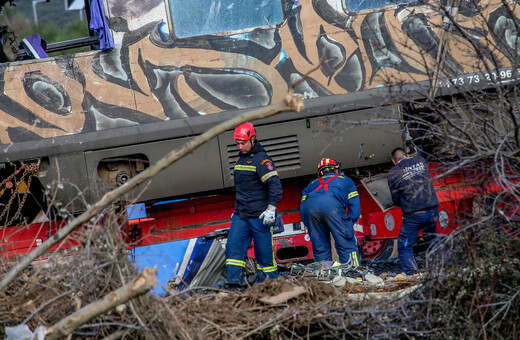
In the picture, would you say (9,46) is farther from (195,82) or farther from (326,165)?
(326,165)

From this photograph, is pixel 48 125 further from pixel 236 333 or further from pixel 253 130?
pixel 236 333

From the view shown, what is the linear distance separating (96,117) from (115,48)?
817 millimetres

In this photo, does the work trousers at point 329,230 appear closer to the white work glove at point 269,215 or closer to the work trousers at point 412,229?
the work trousers at point 412,229

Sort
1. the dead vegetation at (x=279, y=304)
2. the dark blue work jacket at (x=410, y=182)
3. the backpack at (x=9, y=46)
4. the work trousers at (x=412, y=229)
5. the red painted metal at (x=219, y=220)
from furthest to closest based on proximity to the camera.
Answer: the red painted metal at (x=219, y=220)
the backpack at (x=9, y=46)
the work trousers at (x=412, y=229)
the dark blue work jacket at (x=410, y=182)
the dead vegetation at (x=279, y=304)

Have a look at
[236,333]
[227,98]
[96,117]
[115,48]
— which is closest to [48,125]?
[96,117]

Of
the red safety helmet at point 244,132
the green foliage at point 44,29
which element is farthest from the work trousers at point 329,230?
the green foliage at point 44,29

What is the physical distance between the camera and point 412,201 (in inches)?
293

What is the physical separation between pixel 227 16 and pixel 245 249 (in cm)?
267

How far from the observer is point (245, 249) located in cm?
706

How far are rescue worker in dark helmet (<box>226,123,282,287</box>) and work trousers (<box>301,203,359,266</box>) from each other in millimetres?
851

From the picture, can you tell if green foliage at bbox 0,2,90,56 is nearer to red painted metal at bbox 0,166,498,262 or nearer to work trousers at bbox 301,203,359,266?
red painted metal at bbox 0,166,498,262

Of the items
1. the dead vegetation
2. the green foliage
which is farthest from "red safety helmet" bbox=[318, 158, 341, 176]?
the green foliage

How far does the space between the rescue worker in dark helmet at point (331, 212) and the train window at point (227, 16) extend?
1.79 m

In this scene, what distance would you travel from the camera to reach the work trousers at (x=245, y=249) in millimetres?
6957
